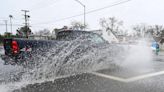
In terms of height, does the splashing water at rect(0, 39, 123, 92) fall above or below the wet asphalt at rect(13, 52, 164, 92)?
above

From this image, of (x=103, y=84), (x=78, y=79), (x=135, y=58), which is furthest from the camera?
(x=135, y=58)

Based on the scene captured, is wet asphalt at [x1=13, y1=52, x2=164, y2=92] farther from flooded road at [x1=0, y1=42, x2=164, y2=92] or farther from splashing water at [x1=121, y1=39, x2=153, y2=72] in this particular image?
splashing water at [x1=121, y1=39, x2=153, y2=72]

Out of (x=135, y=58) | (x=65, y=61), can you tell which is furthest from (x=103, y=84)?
(x=135, y=58)

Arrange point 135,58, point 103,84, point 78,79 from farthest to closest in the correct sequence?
point 135,58, point 78,79, point 103,84

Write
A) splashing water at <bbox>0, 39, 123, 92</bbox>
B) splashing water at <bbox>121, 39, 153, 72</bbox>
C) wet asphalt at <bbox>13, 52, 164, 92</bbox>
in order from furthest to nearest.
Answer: splashing water at <bbox>121, 39, 153, 72</bbox> → splashing water at <bbox>0, 39, 123, 92</bbox> → wet asphalt at <bbox>13, 52, 164, 92</bbox>

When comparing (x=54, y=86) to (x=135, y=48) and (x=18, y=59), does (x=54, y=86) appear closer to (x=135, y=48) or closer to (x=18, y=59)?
(x=18, y=59)

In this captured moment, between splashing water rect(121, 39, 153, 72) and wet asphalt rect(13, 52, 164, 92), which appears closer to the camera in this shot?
wet asphalt rect(13, 52, 164, 92)

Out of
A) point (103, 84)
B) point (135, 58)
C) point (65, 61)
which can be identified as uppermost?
point (65, 61)

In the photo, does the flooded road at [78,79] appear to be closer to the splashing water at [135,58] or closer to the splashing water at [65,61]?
the splashing water at [65,61]

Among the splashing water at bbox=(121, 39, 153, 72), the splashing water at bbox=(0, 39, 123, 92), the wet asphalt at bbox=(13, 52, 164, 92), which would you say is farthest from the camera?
the splashing water at bbox=(121, 39, 153, 72)

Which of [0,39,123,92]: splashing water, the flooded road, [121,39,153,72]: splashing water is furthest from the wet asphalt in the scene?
[121,39,153,72]: splashing water

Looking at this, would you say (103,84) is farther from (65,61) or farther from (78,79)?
(65,61)

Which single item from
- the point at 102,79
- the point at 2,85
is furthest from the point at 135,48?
the point at 2,85

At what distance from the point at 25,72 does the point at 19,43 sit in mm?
1157
